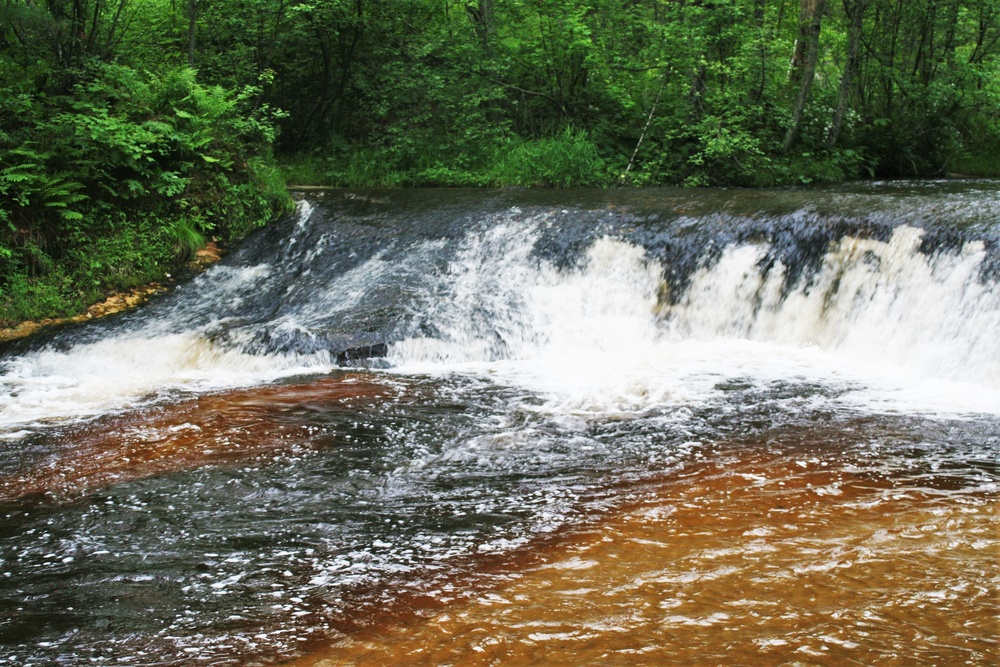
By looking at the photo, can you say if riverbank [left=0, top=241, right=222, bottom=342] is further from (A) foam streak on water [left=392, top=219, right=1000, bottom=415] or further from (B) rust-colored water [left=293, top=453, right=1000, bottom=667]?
(B) rust-colored water [left=293, top=453, right=1000, bottom=667]

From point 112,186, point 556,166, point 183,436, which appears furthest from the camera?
point 556,166

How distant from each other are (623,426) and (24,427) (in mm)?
4962

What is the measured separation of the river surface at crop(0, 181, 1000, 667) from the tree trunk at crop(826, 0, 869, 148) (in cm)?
355

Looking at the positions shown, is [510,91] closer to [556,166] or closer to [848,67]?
[556,166]

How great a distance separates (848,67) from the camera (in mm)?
15031

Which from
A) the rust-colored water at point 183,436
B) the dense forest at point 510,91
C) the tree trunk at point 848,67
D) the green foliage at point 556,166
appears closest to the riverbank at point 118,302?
the dense forest at point 510,91

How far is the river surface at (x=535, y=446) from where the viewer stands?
367 cm

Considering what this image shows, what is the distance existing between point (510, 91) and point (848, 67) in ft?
21.6

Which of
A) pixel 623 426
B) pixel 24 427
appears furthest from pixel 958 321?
pixel 24 427

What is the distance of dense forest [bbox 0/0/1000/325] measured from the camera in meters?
12.4

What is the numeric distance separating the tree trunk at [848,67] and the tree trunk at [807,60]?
1.82ft

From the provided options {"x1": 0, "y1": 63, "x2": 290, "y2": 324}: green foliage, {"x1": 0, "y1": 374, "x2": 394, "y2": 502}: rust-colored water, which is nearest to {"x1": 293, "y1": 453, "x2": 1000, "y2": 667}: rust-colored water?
{"x1": 0, "y1": 374, "x2": 394, "y2": 502}: rust-colored water

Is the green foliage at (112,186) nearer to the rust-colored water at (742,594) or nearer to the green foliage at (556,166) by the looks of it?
the green foliage at (556,166)

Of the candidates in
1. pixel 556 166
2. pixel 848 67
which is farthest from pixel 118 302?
pixel 848 67
